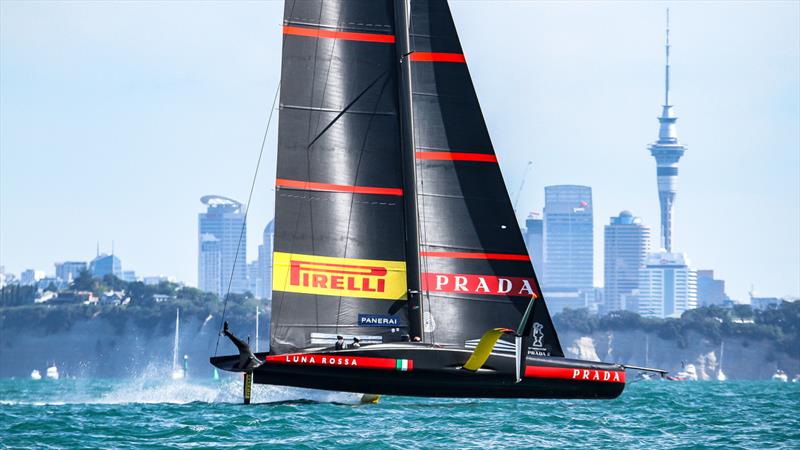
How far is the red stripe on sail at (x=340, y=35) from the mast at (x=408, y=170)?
23 centimetres

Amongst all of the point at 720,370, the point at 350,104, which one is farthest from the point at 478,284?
the point at 720,370

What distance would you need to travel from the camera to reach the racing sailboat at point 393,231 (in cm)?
2602

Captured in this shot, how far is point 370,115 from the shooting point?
1060 inches

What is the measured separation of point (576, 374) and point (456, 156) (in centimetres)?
436

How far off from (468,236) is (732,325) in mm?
177287

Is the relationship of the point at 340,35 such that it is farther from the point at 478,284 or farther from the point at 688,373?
the point at 688,373

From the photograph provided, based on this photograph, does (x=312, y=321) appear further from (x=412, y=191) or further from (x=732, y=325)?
(x=732, y=325)

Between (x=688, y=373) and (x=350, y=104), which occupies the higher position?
(x=350, y=104)

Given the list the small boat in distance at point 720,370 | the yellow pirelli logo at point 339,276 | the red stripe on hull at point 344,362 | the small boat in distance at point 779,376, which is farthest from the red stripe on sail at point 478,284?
the small boat in distance at point 720,370

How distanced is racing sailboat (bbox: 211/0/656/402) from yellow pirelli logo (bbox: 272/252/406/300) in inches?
0.9

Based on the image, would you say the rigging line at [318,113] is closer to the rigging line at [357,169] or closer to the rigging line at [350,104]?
the rigging line at [350,104]

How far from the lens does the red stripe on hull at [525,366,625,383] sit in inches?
1036

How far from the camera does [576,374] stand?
1043 inches

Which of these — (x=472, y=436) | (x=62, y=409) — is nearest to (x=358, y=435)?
(x=472, y=436)
